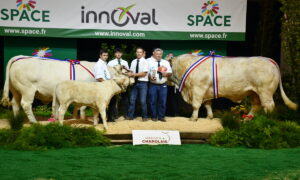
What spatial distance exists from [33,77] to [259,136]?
435 cm

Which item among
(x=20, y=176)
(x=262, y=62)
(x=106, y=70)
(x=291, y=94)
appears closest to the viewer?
(x=20, y=176)

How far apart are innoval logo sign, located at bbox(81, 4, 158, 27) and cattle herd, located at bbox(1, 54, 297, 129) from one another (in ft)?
5.06

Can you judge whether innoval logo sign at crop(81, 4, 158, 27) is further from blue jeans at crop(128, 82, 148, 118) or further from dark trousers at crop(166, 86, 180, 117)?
blue jeans at crop(128, 82, 148, 118)

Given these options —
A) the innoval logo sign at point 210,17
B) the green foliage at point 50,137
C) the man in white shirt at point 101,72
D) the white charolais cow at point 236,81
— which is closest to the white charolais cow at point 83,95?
the man in white shirt at point 101,72

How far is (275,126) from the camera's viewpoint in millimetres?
8477

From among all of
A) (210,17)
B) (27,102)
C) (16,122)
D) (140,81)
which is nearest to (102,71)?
(140,81)

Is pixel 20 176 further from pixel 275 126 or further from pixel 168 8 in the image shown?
pixel 168 8

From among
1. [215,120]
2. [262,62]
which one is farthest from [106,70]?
[262,62]

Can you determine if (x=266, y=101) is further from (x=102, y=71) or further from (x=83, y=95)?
(x=83, y=95)

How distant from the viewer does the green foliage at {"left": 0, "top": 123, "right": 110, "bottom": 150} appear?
7695mm

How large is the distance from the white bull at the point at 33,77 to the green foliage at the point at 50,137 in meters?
1.40

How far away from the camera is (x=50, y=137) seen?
7781mm

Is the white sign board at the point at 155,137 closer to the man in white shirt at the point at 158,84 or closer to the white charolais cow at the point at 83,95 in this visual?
the white charolais cow at the point at 83,95

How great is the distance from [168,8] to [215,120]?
3059 millimetres
